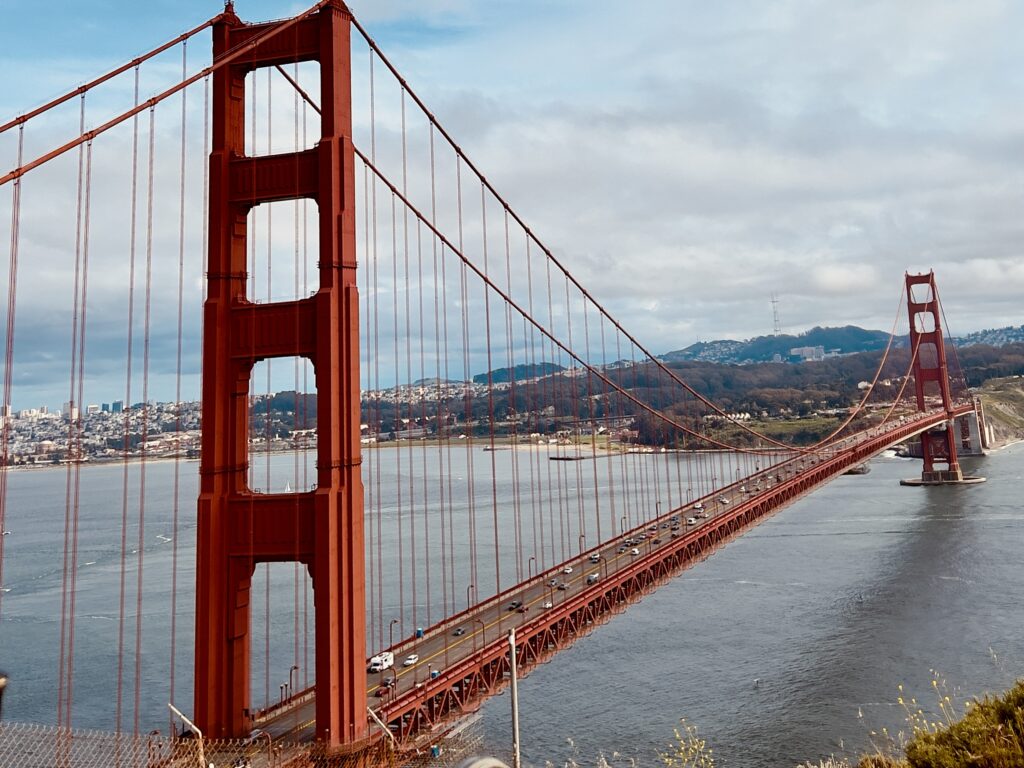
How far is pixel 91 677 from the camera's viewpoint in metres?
28.0

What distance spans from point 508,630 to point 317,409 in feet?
26.9

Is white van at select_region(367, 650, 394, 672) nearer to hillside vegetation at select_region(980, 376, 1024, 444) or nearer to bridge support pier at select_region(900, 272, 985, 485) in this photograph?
bridge support pier at select_region(900, 272, 985, 485)

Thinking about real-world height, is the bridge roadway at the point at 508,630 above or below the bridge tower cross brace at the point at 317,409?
below

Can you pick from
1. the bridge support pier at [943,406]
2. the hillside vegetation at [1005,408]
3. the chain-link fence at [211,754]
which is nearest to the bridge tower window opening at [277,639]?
the chain-link fence at [211,754]

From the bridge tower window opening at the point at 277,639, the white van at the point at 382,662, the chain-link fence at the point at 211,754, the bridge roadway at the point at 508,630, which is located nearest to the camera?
the chain-link fence at the point at 211,754

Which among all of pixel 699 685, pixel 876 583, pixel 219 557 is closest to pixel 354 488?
pixel 219 557

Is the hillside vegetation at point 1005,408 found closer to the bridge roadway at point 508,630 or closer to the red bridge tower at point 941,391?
the red bridge tower at point 941,391

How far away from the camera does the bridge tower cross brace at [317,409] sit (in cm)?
1219

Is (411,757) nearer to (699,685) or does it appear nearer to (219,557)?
(219,557)

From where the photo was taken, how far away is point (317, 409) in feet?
41.1

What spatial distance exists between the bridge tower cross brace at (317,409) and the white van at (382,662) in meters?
4.08

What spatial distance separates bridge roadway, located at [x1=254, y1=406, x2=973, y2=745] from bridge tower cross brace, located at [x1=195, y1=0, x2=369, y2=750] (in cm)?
149

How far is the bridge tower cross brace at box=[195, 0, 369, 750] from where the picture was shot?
1219 cm

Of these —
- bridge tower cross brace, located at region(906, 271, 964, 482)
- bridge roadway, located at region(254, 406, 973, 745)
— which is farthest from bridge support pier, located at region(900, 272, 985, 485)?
bridge roadway, located at region(254, 406, 973, 745)
